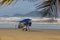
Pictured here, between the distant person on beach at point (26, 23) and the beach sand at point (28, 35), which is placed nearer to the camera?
the beach sand at point (28, 35)

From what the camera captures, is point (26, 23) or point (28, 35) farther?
point (26, 23)

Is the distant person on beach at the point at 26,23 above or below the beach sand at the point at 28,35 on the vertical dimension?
above

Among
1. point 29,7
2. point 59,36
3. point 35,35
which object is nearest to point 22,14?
point 29,7

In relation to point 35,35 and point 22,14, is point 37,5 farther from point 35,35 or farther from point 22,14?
point 35,35

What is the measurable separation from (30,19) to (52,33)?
0.66ft

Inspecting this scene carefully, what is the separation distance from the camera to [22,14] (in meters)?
1.16

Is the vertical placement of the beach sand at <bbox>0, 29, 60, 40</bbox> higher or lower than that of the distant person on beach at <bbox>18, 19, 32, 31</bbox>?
lower

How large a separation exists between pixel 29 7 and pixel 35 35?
26 cm

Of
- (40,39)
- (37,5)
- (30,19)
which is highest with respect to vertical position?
(37,5)

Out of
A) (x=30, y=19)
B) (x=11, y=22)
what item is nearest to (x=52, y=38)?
(x=30, y=19)

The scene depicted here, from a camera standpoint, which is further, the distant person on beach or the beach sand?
the distant person on beach

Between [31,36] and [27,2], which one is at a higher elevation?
[27,2]

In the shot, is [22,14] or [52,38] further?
[22,14]

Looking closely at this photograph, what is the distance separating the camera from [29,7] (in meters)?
1.16
